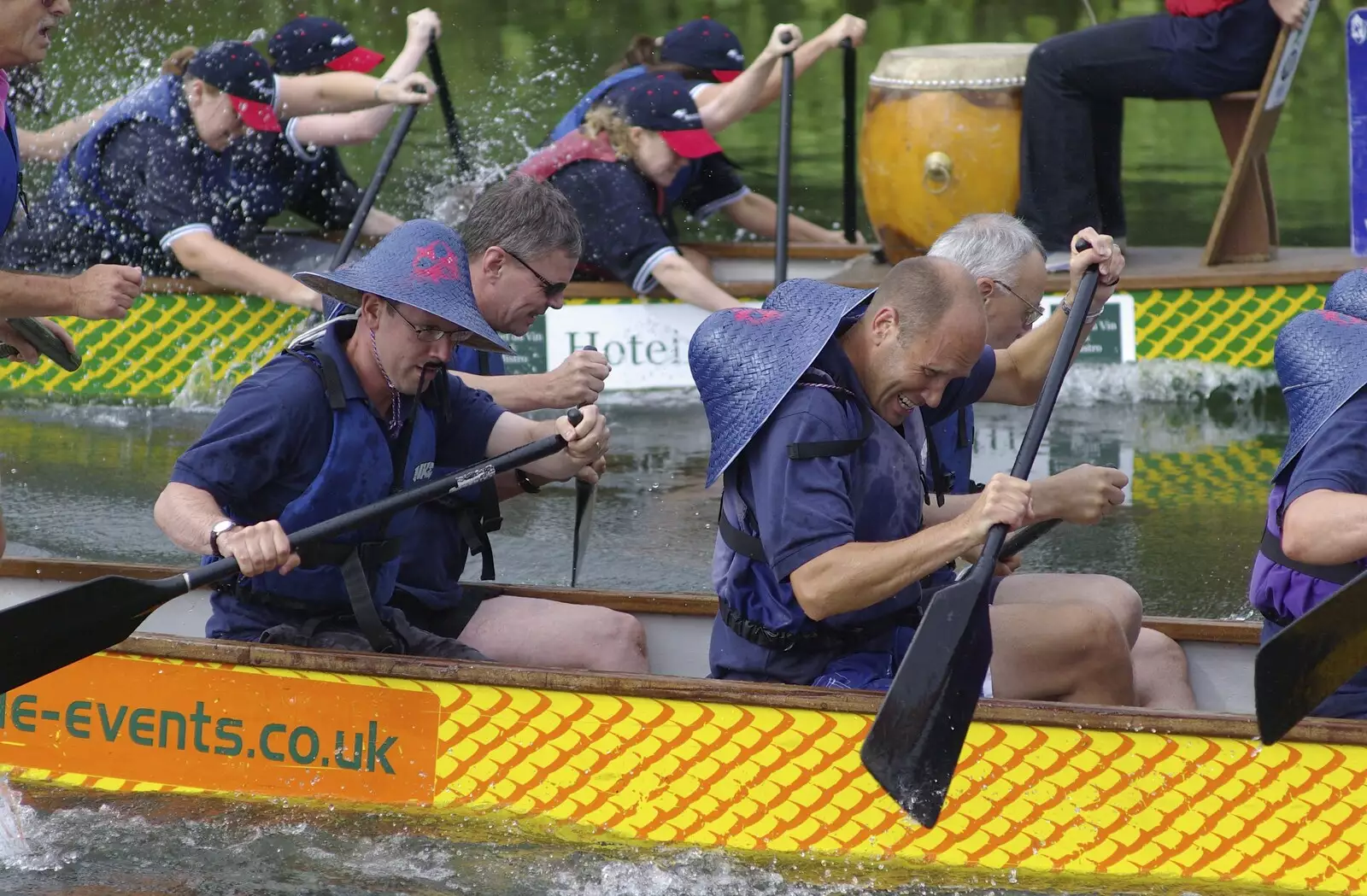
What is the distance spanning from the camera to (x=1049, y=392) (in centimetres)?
423

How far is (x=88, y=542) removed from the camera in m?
7.23

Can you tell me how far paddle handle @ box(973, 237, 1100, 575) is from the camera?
3.84 meters

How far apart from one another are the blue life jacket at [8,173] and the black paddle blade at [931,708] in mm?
2461

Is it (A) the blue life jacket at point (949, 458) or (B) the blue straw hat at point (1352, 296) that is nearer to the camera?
(B) the blue straw hat at point (1352, 296)

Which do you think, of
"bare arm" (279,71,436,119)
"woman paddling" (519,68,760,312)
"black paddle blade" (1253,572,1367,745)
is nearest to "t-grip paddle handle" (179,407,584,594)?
"black paddle blade" (1253,572,1367,745)

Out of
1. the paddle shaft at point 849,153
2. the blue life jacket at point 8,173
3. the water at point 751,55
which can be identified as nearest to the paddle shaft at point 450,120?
the water at point 751,55

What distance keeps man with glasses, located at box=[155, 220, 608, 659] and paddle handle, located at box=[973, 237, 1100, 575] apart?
104 centimetres

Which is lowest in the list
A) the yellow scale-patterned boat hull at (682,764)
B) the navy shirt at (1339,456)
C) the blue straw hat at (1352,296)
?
the yellow scale-patterned boat hull at (682,764)

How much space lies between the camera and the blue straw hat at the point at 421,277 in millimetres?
4148

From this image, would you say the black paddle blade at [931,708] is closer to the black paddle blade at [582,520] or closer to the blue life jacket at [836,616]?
the blue life jacket at [836,616]

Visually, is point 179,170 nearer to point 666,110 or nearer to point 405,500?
point 666,110

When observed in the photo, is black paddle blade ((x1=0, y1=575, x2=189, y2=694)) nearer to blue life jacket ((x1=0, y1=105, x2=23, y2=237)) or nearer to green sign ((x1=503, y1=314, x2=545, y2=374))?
blue life jacket ((x1=0, y1=105, x2=23, y2=237))

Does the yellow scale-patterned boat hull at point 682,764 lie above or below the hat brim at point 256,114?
below

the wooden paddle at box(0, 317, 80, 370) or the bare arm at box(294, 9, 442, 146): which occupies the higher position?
the bare arm at box(294, 9, 442, 146)
